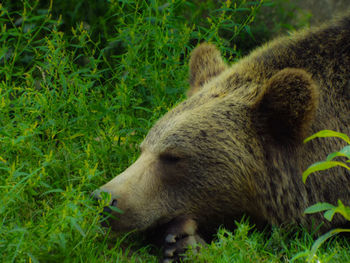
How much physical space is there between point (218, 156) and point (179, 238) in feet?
2.06

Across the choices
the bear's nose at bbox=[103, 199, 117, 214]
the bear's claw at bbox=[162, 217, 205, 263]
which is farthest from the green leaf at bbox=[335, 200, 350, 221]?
the bear's nose at bbox=[103, 199, 117, 214]

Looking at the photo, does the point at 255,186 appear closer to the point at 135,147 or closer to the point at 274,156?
the point at 274,156

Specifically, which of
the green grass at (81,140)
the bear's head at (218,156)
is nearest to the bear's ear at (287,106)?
the bear's head at (218,156)

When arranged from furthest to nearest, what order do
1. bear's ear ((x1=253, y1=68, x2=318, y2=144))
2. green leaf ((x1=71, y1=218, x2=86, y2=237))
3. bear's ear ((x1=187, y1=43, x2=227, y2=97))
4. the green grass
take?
1. bear's ear ((x1=187, y1=43, x2=227, y2=97))
2. bear's ear ((x1=253, y1=68, x2=318, y2=144))
3. the green grass
4. green leaf ((x1=71, y1=218, x2=86, y2=237))

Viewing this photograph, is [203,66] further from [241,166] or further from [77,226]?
[77,226]

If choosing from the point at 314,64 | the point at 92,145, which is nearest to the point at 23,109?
the point at 92,145

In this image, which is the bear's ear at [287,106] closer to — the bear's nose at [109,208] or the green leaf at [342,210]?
the green leaf at [342,210]

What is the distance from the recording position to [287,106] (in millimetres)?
3746

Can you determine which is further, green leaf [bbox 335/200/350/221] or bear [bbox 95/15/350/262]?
bear [bbox 95/15/350/262]

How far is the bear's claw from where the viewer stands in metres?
3.54

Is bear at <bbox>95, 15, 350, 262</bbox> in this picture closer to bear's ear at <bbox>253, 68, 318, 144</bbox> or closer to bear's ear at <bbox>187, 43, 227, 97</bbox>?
bear's ear at <bbox>253, 68, 318, 144</bbox>

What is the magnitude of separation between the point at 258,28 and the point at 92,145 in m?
3.96

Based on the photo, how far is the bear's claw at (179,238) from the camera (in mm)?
3535

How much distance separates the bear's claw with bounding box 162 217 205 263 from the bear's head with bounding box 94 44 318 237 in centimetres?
7
